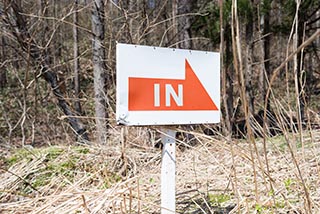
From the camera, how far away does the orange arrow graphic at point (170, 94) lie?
1.01 m

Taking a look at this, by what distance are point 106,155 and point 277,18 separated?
186 inches

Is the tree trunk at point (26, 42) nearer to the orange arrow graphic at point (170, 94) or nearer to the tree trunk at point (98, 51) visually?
the tree trunk at point (98, 51)

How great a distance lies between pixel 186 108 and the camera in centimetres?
109

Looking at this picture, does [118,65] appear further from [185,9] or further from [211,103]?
[185,9]

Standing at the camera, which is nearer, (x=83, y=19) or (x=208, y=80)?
(x=208, y=80)

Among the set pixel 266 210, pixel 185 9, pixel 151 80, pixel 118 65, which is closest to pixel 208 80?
pixel 151 80

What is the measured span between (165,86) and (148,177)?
954mm

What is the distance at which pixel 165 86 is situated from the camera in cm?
105

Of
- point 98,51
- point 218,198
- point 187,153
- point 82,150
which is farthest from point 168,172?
point 98,51

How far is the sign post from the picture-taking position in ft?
3.29

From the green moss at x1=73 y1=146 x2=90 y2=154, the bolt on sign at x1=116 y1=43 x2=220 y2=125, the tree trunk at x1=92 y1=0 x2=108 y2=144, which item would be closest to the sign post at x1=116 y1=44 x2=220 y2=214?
the bolt on sign at x1=116 y1=43 x2=220 y2=125

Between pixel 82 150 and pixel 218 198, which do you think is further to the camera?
pixel 82 150

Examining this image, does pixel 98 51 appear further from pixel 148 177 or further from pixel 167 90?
pixel 167 90

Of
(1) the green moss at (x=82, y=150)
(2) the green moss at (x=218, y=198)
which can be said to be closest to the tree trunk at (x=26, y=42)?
(1) the green moss at (x=82, y=150)
